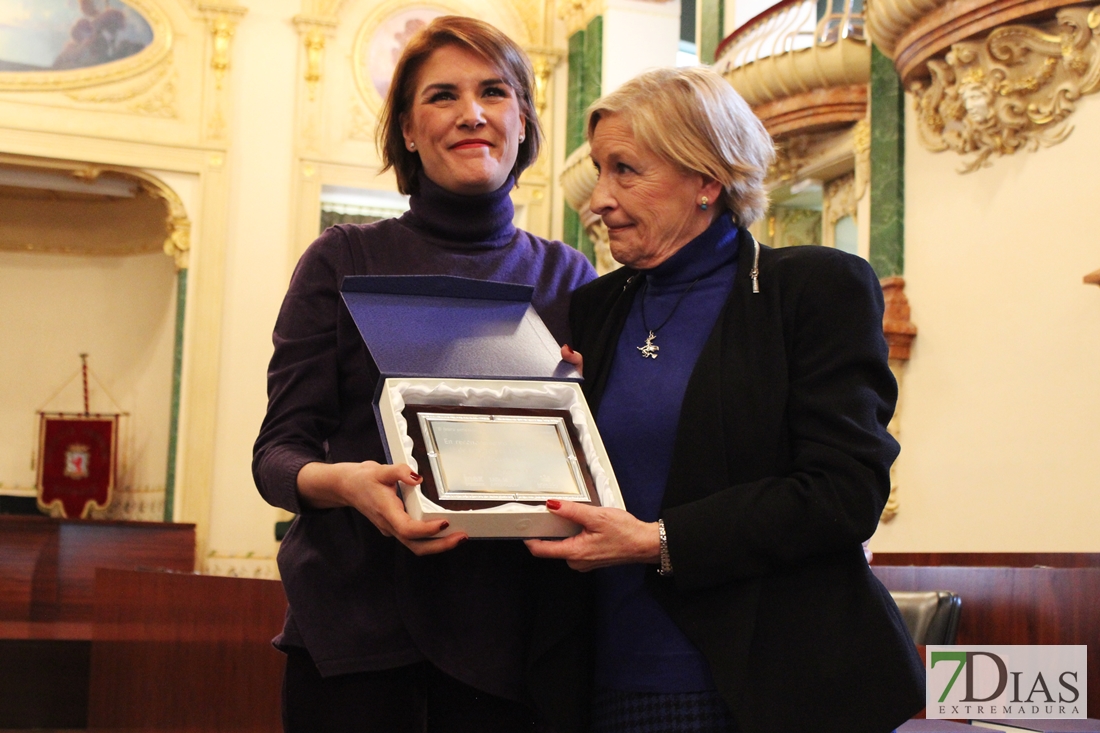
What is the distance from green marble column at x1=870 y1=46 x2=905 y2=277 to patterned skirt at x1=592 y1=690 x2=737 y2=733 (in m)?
4.65

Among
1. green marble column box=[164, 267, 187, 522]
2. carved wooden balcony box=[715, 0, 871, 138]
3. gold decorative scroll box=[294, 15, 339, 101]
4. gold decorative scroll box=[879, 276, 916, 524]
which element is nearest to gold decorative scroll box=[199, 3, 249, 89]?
gold decorative scroll box=[294, 15, 339, 101]

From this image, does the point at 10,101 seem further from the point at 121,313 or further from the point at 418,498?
the point at 418,498

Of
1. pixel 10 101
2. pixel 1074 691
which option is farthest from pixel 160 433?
pixel 1074 691

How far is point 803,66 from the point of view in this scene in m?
7.15

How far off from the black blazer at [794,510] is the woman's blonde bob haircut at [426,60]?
555mm

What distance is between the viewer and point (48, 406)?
12.7 metres

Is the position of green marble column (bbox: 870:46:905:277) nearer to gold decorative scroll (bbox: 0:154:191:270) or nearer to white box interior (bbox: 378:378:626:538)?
white box interior (bbox: 378:378:626:538)

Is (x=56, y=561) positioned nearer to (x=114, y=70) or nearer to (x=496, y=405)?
(x=114, y=70)

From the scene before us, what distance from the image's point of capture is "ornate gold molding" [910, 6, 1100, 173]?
480 centimetres

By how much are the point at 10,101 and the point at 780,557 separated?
10.9m

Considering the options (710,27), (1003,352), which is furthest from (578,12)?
(1003,352)

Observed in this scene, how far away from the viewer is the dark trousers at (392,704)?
5.20 feet

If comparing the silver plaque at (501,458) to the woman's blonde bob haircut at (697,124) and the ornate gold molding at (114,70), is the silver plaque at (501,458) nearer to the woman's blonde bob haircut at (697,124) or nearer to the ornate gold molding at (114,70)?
the woman's blonde bob haircut at (697,124)

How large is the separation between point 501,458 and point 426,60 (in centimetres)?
71
